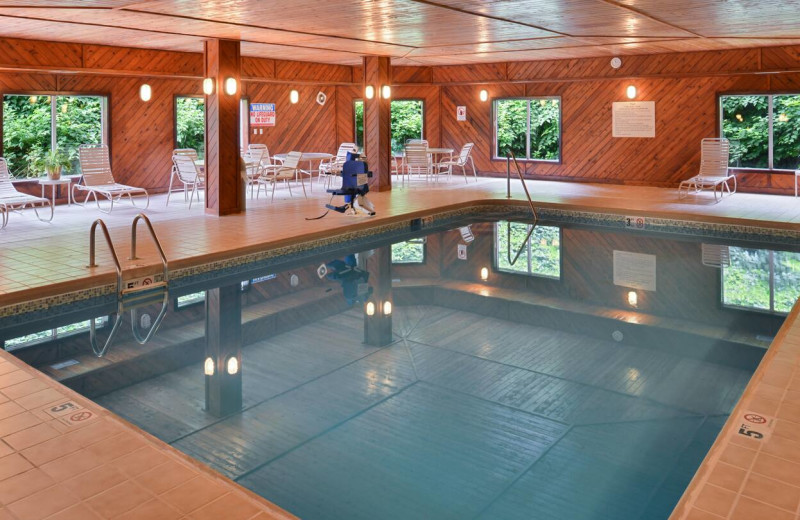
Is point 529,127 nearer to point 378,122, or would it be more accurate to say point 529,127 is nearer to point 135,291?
point 378,122

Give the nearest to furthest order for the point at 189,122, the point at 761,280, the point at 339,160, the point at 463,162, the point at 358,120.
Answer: the point at 761,280 → the point at 189,122 → the point at 339,160 → the point at 463,162 → the point at 358,120

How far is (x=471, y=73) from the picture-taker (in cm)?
1599

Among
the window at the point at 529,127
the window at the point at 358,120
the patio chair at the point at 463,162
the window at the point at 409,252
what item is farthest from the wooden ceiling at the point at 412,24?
the window at the point at 358,120

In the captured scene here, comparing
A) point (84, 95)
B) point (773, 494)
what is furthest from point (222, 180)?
point (773, 494)

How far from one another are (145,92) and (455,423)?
10.2 m

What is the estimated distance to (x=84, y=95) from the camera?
1166cm

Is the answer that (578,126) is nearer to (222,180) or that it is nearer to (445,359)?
(222,180)

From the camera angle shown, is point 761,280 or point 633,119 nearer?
point 761,280

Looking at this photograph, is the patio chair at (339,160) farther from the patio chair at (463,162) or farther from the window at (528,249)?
the window at (528,249)

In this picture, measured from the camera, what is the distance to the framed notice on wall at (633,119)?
46.3 feet

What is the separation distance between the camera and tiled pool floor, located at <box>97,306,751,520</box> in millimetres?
3482

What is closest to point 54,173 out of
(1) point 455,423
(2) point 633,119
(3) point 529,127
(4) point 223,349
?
(4) point 223,349

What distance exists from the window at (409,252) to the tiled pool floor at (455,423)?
8.94ft

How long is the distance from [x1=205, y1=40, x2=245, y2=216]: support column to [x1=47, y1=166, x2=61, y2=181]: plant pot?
8.27 ft
